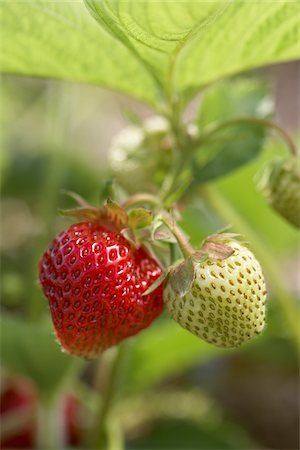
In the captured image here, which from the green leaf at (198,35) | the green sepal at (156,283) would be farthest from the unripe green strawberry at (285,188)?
the green sepal at (156,283)

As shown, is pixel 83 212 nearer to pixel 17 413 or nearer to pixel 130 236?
pixel 130 236

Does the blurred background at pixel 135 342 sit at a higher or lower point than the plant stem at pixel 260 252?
lower

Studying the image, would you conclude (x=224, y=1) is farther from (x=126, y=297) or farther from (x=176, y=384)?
(x=176, y=384)

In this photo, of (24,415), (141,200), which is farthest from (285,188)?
(24,415)

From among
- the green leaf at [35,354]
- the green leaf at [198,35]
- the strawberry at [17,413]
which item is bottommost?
the strawberry at [17,413]

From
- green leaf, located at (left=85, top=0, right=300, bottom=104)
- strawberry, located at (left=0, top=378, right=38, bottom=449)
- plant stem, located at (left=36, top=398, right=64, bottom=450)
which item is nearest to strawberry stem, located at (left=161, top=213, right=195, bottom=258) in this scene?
green leaf, located at (left=85, top=0, right=300, bottom=104)

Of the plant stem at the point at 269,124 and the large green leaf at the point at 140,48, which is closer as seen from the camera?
the large green leaf at the point at 140,48

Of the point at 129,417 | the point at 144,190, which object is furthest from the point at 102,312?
the point at 129,417

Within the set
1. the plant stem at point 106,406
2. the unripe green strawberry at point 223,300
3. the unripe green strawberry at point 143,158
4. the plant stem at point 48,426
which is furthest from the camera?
the plant stem at point 48,426

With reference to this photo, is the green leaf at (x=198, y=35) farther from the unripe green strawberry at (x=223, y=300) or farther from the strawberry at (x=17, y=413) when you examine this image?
the strawberry at (x=17, y=413)
